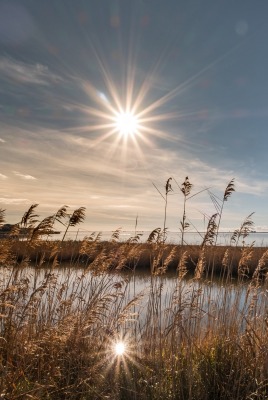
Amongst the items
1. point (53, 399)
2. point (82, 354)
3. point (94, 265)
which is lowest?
point (53, 399)

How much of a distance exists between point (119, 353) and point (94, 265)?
5.48 feet

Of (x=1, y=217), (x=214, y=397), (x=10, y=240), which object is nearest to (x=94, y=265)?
(x=10, y=240)

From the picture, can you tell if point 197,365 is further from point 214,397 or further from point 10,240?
point 10,240

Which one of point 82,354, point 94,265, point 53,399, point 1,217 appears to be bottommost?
point 53,399

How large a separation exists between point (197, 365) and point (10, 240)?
3134mm

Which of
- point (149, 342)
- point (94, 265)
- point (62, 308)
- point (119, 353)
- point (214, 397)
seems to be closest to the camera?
point (214, 397)

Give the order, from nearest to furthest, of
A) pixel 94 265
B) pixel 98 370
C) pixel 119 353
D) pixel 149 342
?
1. pixel 98 370
2. pixel 119 353
3. pixel 149 342
4. pixel 94 265

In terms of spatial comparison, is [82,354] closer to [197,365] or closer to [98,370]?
[98,370]

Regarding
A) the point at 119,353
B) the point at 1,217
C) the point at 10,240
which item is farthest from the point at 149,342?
the point at 1,217

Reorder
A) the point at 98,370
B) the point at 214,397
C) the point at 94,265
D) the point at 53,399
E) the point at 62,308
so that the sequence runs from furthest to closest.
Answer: the point at 94,265, the point at 62,308, the point at 98,370, the point at 214,397, the point at 53,399

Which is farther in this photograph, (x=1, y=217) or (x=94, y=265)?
(x=94, y=265)

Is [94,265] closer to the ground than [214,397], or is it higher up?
higher up

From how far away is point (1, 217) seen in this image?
14.8 feet

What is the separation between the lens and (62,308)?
627cm
